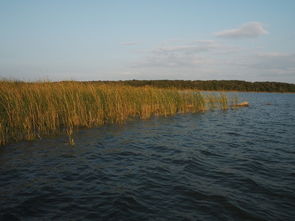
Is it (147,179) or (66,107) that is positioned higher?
(66,107)

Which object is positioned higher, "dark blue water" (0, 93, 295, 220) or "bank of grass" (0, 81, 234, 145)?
"bank of grass" (0, 81, 234, 145)

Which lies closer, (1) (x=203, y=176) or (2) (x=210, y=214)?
(2) (x=210, y=214)

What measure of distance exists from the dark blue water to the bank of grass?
1296 millimetres

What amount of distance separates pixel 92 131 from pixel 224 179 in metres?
7.06

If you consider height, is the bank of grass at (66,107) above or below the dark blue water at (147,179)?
above

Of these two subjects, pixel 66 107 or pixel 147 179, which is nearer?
pixel 147 179

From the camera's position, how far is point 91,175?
557 centimetres

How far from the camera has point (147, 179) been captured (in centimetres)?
540

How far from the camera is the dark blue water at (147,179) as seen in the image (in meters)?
3.97

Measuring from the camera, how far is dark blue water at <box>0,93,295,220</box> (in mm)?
3971

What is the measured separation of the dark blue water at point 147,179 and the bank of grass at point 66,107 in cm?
130

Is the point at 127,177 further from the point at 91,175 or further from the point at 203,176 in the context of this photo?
the point at 203,176

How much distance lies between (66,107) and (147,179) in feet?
24.1

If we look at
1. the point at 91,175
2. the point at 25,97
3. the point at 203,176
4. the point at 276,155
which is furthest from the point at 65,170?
the point at 276,155
